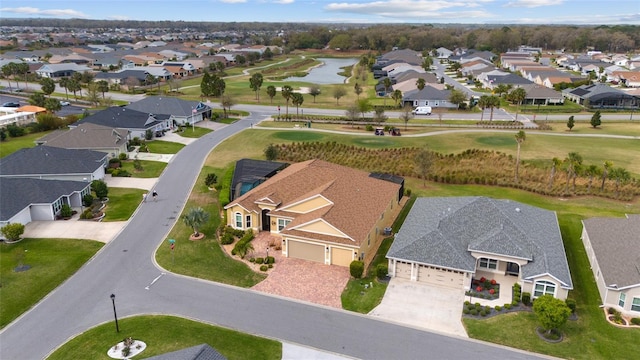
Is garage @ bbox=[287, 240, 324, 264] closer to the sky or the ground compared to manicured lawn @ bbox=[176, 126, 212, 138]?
closer to the ground

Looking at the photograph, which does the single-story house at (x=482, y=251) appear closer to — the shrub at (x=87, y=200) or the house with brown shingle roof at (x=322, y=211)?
the house with brown shingle roof at (x=322, y=211)

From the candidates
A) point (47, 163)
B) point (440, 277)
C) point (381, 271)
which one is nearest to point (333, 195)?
point (381, 271)

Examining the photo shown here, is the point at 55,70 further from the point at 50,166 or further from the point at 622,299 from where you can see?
the point at 622,299

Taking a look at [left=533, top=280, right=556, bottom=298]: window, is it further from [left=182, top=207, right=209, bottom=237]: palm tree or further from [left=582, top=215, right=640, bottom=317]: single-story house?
[left=182, top=207, right=209, bottom=237]: palm tree

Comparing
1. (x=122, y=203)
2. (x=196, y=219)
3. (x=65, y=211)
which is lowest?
(x=122, y=203)

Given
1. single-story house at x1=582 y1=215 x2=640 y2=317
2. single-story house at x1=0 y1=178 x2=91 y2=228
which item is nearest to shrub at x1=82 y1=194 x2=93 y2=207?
single-story house at x1=0 y1=178 x2=91 y2=228

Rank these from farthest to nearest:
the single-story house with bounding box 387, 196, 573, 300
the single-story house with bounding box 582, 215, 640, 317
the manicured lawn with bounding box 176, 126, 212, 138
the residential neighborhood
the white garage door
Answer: the manicured lawn with bounding box 176, 126, 212, 138 < the white garage door < the single-story house with bounding box 387, 196, 573, 300 < the single-story house with bounding box 582, 215, 640, 317 < the residential neighborhood
